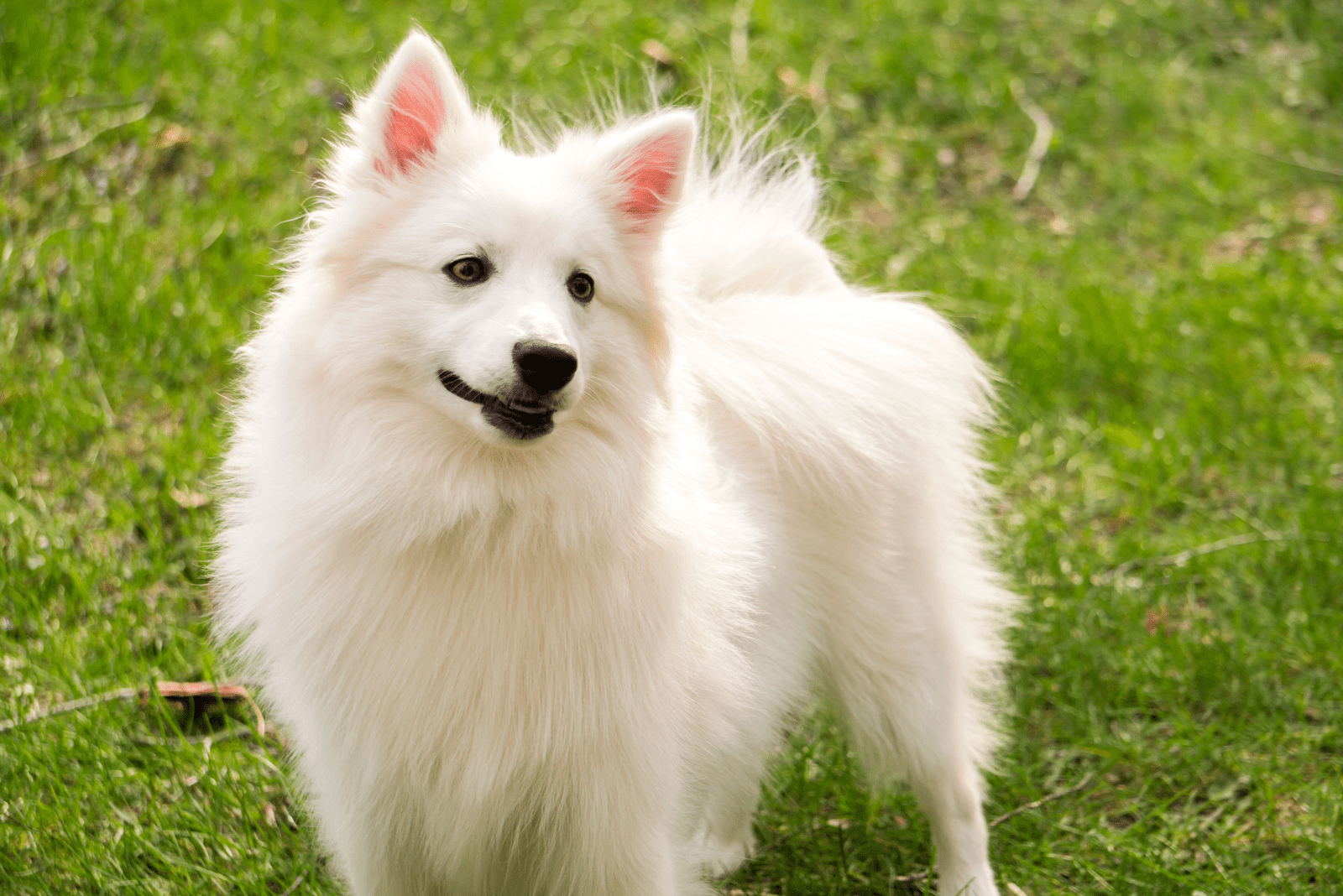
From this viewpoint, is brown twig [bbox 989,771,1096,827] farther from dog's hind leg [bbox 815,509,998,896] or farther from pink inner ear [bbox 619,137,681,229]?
pink inner ear [bbox 619,137,681,229]

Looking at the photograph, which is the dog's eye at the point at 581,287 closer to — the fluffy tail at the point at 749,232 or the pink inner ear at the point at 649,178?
the pink inner ear at the point at 649,178

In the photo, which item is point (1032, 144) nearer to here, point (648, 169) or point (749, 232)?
point (749, 232)

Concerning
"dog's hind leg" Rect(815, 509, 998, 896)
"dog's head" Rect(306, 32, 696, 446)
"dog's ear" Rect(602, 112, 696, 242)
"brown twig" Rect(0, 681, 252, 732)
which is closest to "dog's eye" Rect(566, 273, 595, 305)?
"dog's head" Rect(306, 32, 696, 446)

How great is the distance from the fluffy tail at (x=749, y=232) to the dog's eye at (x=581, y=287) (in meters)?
0.61

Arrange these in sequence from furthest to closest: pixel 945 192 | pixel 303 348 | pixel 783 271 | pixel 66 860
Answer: pixel 945 192 < pixel 783 271 < pixel 66 860 < pixel 303 348

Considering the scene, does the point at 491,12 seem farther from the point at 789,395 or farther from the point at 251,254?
the point at 789,395

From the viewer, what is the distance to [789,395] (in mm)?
2889

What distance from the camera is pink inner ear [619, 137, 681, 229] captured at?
2.49 metres

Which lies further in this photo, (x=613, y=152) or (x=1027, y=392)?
(x=1027, y=392)

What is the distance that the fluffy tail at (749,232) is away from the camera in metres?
3.13

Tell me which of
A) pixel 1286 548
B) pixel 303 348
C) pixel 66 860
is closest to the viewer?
pixel 303 348

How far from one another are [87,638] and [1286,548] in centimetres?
420

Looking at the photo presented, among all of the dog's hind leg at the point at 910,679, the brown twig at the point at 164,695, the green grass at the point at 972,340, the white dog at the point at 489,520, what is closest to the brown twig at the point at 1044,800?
the green grass at the point at 972,340

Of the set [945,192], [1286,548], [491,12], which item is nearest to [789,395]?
[1286,548]
